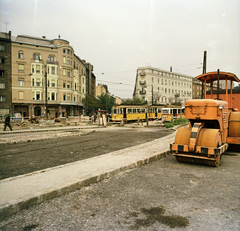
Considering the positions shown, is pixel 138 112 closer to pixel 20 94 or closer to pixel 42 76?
pixel 42 76

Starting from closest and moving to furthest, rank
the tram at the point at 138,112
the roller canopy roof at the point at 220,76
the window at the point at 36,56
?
the roller canopy roof at the point at 220,76 → the tram at the point at 138,112 → the window at the point at 36,56

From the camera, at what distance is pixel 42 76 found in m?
49.1

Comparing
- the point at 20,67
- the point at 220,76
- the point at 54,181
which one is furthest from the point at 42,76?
the point at 54,181

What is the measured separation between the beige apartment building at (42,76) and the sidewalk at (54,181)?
4329cm

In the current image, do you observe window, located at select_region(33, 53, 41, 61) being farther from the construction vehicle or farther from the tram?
the construction vehicle

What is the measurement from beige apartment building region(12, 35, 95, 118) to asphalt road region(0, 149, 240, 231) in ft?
148

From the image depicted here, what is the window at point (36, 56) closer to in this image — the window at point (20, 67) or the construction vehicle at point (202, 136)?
the window at point (20, 67)

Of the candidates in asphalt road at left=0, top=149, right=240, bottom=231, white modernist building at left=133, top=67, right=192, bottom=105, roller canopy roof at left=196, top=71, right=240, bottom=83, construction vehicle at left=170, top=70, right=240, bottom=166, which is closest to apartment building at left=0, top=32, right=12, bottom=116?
white modernist building at left=133, top=67, right=192, bottom=105

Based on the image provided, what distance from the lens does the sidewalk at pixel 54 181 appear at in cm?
366

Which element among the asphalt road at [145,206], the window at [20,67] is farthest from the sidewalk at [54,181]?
the window at [20,67]

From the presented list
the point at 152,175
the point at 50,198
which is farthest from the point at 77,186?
the point at 152,175

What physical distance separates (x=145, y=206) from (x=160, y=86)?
7766cm

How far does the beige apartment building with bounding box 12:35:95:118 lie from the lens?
154ft

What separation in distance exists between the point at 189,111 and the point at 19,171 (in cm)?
554
